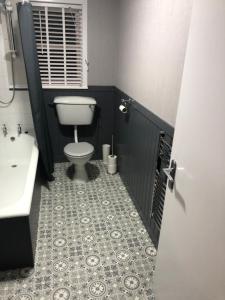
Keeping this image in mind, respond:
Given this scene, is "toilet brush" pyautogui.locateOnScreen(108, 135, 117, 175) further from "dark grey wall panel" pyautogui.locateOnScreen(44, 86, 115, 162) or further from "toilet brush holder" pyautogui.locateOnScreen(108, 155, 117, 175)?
"dark grey wall panel" pyautogui.locateOnScreen(44, 86, 115, 162)

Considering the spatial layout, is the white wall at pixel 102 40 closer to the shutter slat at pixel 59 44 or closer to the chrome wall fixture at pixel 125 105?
the shutter slat at pixel 59 44

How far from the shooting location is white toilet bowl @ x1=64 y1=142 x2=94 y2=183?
2586mm

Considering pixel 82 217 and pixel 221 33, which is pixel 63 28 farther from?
pixel 221 33

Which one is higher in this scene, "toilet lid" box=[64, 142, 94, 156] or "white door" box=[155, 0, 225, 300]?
Result: "white door" box=[155, 0, 225, 300]

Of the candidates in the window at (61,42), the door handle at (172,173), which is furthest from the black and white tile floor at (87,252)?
the window at (61,42)

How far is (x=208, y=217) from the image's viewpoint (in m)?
0.85

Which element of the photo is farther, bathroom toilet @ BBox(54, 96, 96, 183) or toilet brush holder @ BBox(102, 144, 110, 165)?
toilet brush holder @ BBox(102, 144, 110, 165)

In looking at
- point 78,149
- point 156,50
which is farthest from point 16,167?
point 156,50

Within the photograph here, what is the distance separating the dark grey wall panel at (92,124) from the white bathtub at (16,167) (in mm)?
388

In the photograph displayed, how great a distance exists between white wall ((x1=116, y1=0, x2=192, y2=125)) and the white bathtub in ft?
3.82

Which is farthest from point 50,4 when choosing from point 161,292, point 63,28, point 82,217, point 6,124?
point 161,292

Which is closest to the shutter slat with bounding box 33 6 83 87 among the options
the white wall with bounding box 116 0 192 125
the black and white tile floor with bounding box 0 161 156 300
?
the white wall with bounding box 116 0 192 125

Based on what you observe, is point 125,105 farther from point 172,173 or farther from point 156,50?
point 172,173

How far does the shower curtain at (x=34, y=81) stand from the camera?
220 cm
